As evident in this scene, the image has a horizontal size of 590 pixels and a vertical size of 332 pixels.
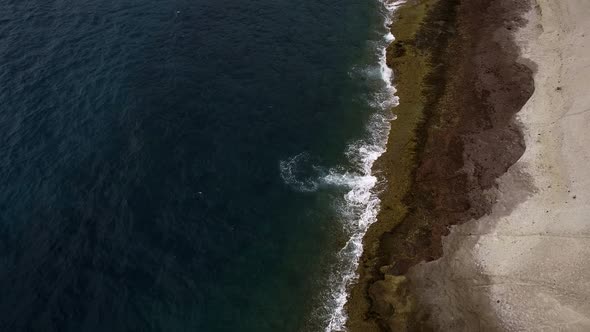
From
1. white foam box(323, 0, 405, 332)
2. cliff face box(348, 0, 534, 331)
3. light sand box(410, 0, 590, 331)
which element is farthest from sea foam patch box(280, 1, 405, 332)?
light sand box(410, 0, 590, 331)

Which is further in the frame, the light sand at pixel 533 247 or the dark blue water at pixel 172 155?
the dark blue water at pixel 172 155

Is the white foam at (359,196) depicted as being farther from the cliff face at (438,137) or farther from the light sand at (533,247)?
the light sand at (533,247)

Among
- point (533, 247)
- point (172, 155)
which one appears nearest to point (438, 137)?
point (533, 247)

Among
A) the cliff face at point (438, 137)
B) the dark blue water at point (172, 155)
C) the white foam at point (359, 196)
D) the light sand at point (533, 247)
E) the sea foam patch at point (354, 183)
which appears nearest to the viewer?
the light sand at point (533, 247)

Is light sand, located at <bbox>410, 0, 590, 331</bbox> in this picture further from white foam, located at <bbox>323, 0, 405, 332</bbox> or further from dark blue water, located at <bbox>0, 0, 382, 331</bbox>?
dark blue water, located at <bbox>0, 0, 382, 331</bbox>

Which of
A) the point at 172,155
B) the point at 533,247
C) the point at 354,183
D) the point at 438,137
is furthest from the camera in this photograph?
the point at 172,155

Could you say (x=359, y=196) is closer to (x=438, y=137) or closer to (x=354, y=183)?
(x=354, y=183)

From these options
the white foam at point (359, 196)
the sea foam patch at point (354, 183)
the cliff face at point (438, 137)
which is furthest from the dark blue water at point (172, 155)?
the cliff face at point (438, 137)
